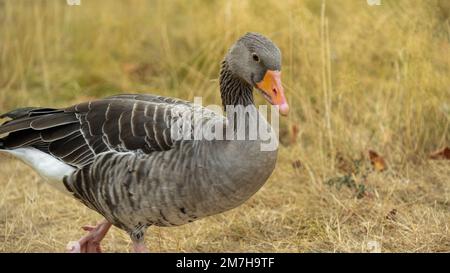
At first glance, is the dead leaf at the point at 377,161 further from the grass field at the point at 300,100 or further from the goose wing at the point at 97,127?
the goose wing at the point at 97,127

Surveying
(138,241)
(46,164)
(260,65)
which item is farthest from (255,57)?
(46,164)

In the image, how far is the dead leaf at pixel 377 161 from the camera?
584 cm

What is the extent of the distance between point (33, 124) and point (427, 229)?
2.71 m

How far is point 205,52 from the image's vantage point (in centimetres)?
716

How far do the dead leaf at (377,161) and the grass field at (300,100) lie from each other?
1 centimetres

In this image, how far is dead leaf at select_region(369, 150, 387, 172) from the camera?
5.84 m

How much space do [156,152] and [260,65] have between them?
79 cm

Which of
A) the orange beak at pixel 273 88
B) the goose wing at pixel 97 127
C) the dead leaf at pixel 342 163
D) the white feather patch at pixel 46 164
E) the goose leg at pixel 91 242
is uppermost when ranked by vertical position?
the orange beak at pixel 273 88

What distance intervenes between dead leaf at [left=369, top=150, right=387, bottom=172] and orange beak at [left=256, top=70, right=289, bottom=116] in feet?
7.00

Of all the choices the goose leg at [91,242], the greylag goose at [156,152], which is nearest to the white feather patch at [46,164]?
the greylag goose at [156,152]

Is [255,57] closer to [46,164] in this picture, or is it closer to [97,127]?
[97,127]

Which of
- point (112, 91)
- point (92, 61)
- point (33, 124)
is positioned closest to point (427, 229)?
point (33, 124)

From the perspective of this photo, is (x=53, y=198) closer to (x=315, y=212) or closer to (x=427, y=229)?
(x=315, y=212)

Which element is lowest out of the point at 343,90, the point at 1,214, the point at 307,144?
the point at 1,214
